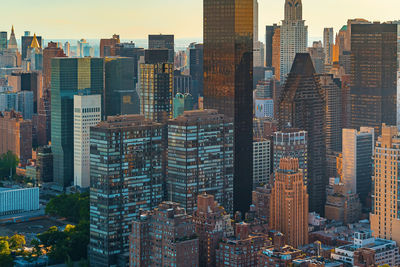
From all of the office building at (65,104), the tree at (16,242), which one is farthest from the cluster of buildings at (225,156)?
the tree at (16,242)

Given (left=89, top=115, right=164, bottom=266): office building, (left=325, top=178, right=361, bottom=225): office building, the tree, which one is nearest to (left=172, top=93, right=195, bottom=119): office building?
(left=325, top=178, right=361, bottom=225): office building

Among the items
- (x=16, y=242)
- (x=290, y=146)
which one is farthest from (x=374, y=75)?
(x=16, y=242)

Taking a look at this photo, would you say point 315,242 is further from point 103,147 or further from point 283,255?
point 103,147

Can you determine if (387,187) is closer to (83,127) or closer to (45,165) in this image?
(83,127)

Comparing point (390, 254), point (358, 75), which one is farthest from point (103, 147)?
point (358, 75)

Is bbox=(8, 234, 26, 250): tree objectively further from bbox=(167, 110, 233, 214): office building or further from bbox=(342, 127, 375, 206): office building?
bbox=(342, 127, 375, 206): office building
